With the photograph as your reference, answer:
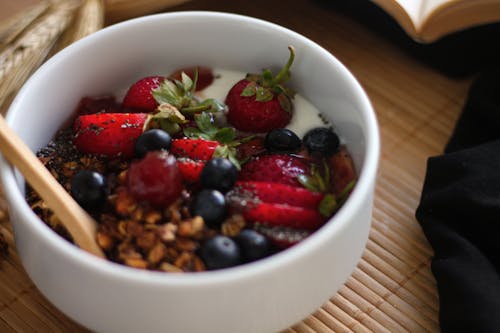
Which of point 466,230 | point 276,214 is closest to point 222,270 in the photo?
point 276,214

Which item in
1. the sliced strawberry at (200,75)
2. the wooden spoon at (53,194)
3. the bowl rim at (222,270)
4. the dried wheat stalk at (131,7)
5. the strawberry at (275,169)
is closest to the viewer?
the bowl rim at (222,270)

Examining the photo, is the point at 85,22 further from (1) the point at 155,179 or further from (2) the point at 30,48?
(1) the point at 155,179

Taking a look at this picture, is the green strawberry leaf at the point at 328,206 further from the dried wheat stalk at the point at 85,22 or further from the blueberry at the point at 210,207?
the dried wheat stalk at the point at 85,22

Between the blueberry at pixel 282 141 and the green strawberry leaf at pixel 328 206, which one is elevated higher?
the blueberry at pixel 282 141

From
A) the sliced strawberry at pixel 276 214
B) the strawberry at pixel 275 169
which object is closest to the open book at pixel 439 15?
the strawberry at pixel 275 169

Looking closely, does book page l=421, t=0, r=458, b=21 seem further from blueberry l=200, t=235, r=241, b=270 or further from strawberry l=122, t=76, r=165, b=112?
blueberry l=200, t=235, r=241, b=270
